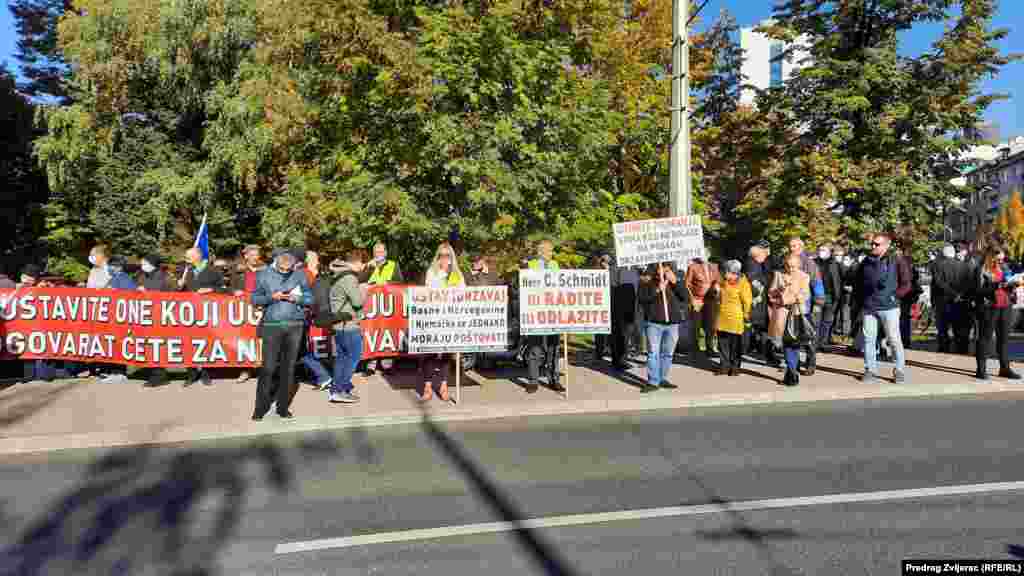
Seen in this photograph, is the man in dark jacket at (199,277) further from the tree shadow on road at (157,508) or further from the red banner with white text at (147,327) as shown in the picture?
the tree shadow on road at (157,508)

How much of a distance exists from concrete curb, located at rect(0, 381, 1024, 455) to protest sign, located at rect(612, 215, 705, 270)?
2096 millimetres

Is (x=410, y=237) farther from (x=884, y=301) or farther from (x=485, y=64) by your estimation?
(x=884, y=301)

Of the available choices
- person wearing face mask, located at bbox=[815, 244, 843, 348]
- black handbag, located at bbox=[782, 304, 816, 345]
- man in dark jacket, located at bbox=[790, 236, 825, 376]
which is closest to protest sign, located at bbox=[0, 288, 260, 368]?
black handbag, located at bbox=[782, 304, 816, 345]

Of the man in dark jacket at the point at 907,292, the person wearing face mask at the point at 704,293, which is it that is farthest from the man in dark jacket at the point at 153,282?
the man in dark jacket at the point at 907,292

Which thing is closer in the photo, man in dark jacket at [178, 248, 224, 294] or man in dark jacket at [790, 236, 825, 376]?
man in dark jacket at [790, 236, 825, 376]

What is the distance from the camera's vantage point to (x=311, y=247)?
18188 mm

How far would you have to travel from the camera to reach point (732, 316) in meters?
10.4

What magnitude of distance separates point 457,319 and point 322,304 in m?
1.68

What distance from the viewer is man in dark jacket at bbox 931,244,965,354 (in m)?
12.1

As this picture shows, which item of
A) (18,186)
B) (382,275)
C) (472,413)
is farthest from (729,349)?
(18,186)

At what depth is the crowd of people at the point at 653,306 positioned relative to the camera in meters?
8.37

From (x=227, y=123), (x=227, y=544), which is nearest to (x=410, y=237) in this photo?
(x=227, y=544)

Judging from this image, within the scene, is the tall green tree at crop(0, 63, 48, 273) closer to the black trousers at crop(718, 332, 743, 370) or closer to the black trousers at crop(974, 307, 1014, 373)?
the black trousers at crop(718, 332, 743, 370)

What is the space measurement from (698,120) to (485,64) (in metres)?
17.3
